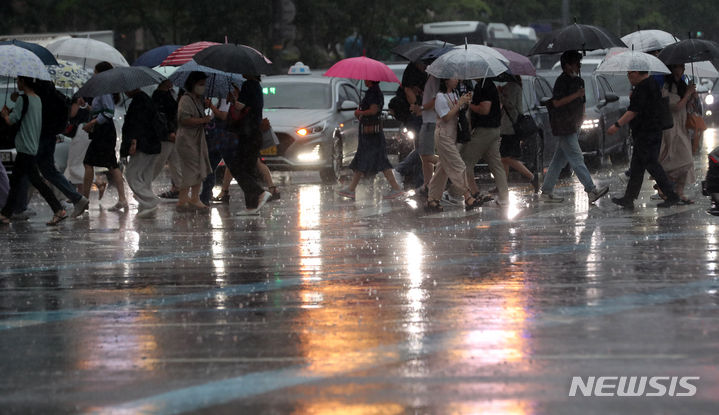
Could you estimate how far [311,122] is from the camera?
19734 mm

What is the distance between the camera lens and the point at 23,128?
13.7m

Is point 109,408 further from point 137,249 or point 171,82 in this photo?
point 171,82

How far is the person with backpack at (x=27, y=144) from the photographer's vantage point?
44.8ft

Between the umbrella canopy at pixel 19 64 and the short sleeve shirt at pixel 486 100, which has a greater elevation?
the umbrella canopy at pixel 19 64

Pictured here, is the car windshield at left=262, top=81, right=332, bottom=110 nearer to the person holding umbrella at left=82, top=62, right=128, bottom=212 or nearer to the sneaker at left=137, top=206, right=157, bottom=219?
the person holding umbrella at left=82, top=62, right=128, bottom=212

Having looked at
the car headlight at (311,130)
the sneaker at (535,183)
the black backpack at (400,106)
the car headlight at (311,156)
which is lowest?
the sneaker at (535,183)

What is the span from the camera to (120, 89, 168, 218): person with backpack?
14250 millimetres

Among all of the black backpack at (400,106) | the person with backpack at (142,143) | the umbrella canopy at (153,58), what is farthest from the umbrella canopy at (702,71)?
Answer: the person with backpack at (142,143)

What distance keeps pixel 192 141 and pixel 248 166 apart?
0.72 m

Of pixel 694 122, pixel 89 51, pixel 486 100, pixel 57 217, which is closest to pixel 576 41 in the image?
pixel 694 122

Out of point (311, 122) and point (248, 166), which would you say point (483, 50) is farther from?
point (311, 122)

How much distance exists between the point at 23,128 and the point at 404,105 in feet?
15.6

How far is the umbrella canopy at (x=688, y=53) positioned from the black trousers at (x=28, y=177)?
706 cm

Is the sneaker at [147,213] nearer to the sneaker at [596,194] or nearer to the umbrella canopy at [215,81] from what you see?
the umbrella canopy at [215,81]
